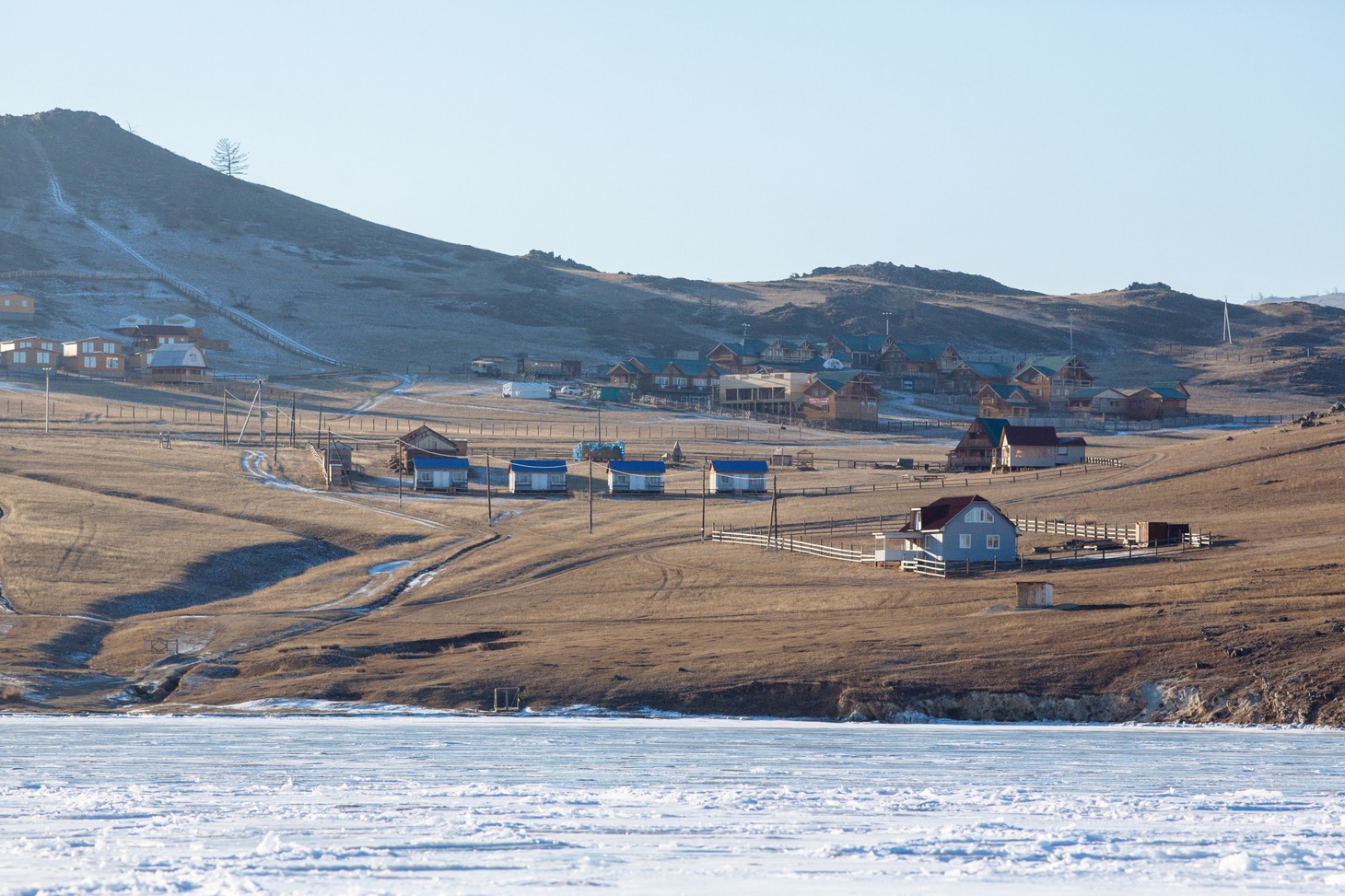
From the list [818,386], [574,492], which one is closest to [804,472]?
[574,492]

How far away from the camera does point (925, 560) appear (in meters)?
66.5

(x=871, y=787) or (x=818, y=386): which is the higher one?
(x=818, y=386)

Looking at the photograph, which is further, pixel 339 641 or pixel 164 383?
pixel 164 383

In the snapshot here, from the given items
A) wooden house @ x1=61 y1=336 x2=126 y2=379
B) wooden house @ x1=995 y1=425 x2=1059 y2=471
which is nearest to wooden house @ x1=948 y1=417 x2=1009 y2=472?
wooden house @ x1=995 y1=425 x2=1059 y2=471

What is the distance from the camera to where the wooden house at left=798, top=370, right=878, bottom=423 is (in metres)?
160

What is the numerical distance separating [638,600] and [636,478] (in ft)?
124

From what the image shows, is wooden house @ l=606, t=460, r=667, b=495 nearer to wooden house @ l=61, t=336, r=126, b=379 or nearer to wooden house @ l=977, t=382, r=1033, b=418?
wooden house @ l=977, t=382, r=1033, b=418

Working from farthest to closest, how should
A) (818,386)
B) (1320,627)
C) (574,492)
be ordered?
(818,386)
(574,492)
(1320,627)

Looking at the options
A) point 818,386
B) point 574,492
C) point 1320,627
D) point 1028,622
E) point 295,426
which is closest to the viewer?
point 1320,627

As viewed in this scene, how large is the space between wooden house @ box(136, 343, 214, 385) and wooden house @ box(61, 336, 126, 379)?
129 inches

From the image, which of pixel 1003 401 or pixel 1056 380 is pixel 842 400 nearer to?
pixel 1003 401

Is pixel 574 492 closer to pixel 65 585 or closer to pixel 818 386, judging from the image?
pixel 65 585

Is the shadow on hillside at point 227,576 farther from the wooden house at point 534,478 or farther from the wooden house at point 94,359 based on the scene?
the wooden house at point 94,359

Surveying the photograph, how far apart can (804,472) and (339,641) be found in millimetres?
59522
